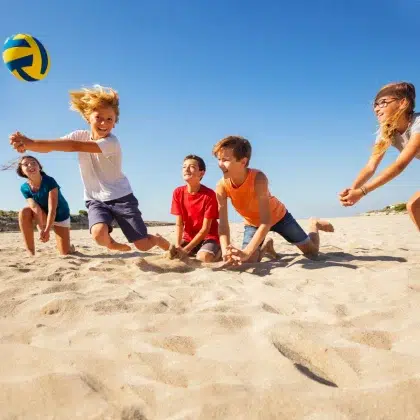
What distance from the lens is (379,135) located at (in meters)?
3.78

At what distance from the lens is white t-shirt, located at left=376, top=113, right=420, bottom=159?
11.1 feet

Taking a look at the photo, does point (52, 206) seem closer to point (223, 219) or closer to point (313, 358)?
point (223, 219)

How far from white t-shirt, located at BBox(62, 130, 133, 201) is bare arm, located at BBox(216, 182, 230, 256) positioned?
1.09 metres

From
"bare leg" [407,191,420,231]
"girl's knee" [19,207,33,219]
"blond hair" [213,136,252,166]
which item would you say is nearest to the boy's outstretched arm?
"blond hair" [213,136,252,166]

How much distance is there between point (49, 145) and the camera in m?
3.57

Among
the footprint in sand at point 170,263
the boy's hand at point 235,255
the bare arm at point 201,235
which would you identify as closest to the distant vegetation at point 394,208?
the bare arm at point 201,235

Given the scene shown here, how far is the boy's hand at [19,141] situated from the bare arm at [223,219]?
188 cm

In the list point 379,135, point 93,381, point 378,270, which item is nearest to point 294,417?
point 93,381

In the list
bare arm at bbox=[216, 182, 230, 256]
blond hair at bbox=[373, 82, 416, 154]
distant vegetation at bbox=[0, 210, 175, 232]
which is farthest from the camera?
distant vegetation at bbox=[0, 210, 175, 232]

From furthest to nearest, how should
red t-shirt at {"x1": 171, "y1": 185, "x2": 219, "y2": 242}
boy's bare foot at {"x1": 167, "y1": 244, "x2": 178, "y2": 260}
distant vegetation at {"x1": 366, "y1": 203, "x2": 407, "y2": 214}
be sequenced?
distant vegetation at {"x1": 366, "y1": 203, "x2": 407, "y2": 214} → red t-shirt at {"x1": 171, "y1": 185, "x2": 219, "y2": 242} → boy's bare foot at {"x1": 167, "y1": 244, "x2": 178, "y2": 260}

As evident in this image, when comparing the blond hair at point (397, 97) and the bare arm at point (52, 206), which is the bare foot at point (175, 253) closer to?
the bare arm at point (52, 206)

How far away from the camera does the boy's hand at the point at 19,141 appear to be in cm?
327

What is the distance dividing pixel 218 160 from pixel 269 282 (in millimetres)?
1387

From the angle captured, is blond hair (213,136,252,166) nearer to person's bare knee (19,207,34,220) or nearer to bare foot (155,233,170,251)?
bare foot (155,233,170,251)
